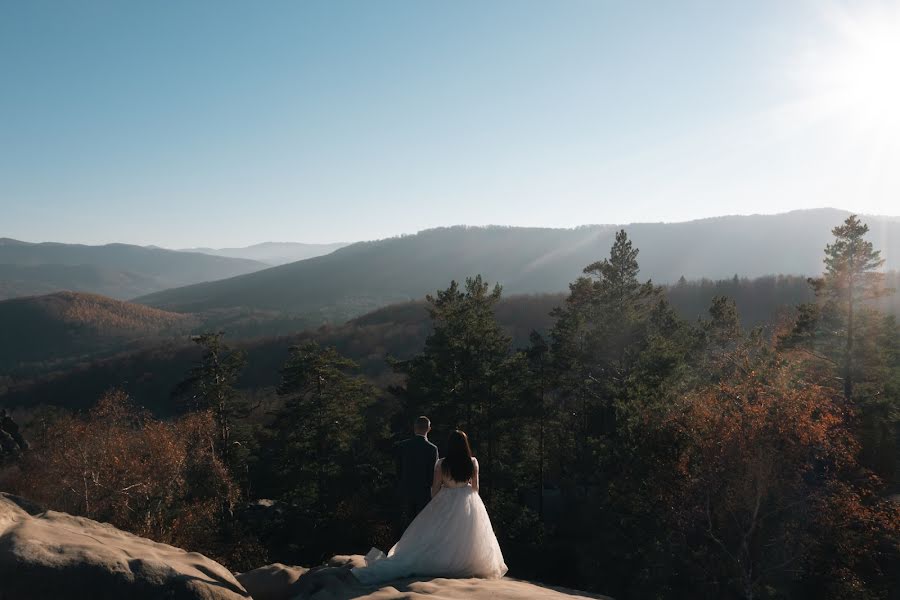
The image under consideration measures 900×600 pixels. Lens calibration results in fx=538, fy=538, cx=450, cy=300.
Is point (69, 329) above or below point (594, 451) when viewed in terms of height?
below

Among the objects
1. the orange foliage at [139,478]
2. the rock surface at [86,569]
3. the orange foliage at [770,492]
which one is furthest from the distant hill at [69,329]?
the rock surface at [86,569]

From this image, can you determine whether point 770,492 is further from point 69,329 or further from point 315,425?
point 69,329

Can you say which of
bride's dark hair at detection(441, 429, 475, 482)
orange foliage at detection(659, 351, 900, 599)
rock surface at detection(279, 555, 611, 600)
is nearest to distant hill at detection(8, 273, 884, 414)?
orange foliage at detection(659, 351, 900, 599)

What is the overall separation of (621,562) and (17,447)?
44727 millimetres

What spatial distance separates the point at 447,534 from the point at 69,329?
19999cm

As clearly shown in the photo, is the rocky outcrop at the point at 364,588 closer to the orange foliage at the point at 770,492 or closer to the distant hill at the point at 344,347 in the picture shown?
the orange foliage at the point at 770,492

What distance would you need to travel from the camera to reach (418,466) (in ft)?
29.9

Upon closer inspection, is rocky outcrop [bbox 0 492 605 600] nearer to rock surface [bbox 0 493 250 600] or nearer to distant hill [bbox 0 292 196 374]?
rock surface [bbox 0 493 250 600]

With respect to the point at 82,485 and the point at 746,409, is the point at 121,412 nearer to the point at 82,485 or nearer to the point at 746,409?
the point at 82,485

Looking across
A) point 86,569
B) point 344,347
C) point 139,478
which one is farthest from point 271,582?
point 344,347

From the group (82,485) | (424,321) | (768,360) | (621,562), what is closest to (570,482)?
(621,562)

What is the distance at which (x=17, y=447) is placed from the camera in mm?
41344

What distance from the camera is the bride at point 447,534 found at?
8.27 meters

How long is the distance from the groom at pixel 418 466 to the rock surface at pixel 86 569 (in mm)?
2946
